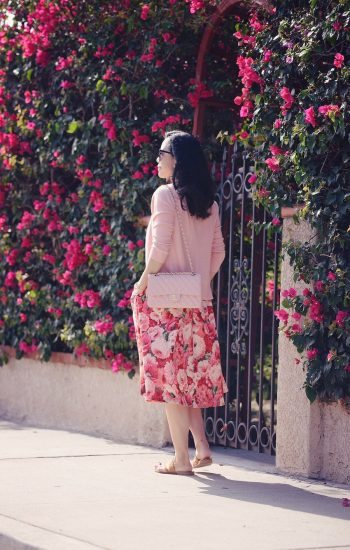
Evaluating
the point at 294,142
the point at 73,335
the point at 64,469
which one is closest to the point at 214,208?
the point at 294,142

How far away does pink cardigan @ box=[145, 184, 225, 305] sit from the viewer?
21.8 ft

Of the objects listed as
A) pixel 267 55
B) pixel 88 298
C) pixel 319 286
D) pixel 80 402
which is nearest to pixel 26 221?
pixel 88 298

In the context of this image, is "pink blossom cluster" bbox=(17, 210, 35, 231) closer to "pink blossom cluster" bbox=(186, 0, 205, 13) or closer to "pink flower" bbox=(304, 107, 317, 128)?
"pink blossom cluster" bbox=(186, 0, 205, 13)

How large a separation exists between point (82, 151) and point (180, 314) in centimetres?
252

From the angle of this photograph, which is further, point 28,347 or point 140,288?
point 28,347

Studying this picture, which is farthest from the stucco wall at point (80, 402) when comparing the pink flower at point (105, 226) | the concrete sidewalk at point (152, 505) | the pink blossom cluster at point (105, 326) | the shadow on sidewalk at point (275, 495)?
the shadow on sidewalk at point (275, 495)

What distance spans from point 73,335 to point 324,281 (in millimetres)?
2941

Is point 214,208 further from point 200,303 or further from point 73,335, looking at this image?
point 73,335

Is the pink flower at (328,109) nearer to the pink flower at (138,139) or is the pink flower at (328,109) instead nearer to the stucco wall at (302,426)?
the stucco wall at (302,426)

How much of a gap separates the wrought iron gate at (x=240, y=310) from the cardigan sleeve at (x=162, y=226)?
3.25 ft

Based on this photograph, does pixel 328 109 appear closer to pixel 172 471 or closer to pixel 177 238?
pixel 177 238

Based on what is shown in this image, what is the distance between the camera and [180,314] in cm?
679

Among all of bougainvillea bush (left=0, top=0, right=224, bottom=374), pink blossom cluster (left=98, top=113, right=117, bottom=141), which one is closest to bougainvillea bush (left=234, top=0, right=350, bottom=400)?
bougainvillea bush (left=0, top=0, right=224, bottom=374)

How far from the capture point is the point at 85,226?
8.95 meters
